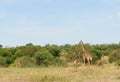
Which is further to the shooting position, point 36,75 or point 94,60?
point 94,60

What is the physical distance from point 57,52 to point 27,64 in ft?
40.0

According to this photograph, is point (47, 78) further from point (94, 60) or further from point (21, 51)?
point (21, 51)

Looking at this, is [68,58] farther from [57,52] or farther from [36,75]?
[36,75]

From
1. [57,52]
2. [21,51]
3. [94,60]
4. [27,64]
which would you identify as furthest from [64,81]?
[57,52]

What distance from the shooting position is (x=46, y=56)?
25109 mm

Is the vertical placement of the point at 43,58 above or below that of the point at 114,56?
below

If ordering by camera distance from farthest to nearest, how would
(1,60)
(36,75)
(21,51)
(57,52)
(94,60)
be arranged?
(57,52), (21,51), (94,60), (1,60), (36,75)

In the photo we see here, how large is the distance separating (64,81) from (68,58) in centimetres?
1492

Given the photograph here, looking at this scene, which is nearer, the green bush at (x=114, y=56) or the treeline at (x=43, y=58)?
the treeline at (x=43, y=58)

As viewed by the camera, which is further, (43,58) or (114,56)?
(114,56)

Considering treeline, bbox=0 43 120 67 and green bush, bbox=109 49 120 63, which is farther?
green bush, bbox=109 49 120 63

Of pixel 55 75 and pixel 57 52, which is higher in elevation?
pixel 57 52

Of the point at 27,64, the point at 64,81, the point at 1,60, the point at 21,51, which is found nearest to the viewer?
the point at 64,81

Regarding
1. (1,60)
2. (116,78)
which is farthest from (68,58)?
(116,78)
